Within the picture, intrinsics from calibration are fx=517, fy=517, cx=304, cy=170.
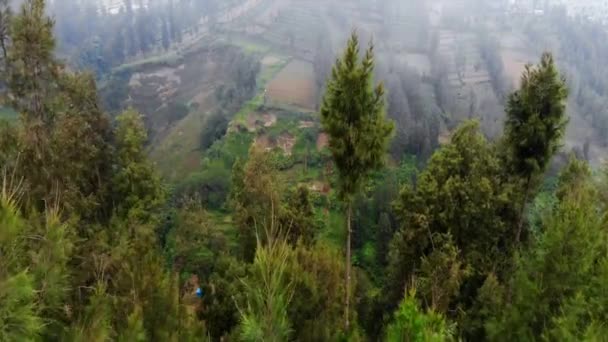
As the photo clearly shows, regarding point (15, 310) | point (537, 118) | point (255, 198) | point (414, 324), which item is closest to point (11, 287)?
point (15, 310)

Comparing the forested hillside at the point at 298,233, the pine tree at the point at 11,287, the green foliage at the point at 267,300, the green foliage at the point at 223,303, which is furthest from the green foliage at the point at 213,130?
the pine tree at the point at 11,287

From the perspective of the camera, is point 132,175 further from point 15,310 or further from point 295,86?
point 295,86

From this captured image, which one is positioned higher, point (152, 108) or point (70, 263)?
point (70, 263)

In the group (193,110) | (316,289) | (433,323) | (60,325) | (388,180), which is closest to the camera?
(433,323)

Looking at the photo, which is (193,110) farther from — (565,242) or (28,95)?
(565,242)

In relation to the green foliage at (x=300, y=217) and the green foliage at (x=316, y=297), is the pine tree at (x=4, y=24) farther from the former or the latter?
the green foliage at (x=316, y=297)

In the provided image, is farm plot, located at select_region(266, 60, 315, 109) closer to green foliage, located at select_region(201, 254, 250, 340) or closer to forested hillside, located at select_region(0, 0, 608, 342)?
forested hillside, located at select_region(0, 0, 608, 342)

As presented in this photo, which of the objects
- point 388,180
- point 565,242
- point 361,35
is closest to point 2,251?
point 565,242
